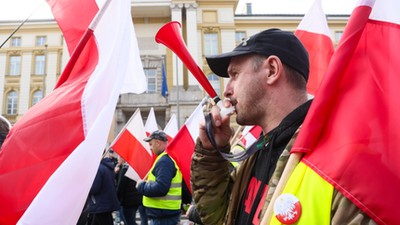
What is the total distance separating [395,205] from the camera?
83 centimetres

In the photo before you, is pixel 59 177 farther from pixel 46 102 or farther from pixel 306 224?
pixel 306 224

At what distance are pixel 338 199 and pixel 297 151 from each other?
0.17 meters

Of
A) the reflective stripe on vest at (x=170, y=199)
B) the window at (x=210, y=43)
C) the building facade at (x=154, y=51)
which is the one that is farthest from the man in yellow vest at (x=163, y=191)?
the window at (x=210, y=43)

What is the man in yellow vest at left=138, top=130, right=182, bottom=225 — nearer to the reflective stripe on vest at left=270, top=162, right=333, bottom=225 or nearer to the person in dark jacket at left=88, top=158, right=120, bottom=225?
the person in dark jacket at left=88, top=158, right=120, bottom=225

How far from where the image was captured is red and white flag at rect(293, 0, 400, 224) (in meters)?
0.86

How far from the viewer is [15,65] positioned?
29.2 m

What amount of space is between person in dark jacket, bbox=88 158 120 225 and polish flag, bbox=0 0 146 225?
3.02 metres

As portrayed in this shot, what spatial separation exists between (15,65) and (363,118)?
1290 inches

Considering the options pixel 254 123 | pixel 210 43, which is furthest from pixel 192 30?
pixel 254 123

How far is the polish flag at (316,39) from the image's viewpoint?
430cm

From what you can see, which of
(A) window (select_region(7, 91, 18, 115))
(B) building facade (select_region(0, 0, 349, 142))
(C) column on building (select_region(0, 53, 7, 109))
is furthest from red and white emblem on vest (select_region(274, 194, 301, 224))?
(C) column on building (select_region(0, 53, 7, 109))

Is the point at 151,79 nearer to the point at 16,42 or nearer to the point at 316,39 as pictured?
the point at 16,42

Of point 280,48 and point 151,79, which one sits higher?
point 151,79

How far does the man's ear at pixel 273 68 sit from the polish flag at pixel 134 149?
503cm
